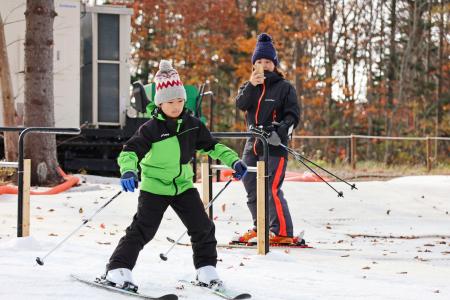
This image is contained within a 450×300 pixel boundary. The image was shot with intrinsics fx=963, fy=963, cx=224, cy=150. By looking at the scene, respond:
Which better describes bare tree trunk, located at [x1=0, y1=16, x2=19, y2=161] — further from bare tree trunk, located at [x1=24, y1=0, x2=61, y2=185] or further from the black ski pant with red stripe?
the black ski pant with red stripe

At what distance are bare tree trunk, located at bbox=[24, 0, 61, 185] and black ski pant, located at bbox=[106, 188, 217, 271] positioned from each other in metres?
7.86

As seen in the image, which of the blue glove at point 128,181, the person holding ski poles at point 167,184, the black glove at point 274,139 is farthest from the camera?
the black glove at point 274,139

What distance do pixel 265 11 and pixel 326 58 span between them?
4060 millimetres

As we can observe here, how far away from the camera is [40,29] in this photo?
44.0 ft

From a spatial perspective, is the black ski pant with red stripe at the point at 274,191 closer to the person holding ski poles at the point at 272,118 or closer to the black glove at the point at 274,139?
the person holding ski poles at the point at 272,118

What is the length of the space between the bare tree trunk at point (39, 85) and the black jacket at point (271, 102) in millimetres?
5713

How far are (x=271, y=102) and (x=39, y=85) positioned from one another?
594 centimetres

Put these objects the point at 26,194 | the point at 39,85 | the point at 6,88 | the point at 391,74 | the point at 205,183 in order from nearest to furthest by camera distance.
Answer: the point at 26,194
the point at 205,183
the point at 39,85
the point at 6,88
the point at 391,74

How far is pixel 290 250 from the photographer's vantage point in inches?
325

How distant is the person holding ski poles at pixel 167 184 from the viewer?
5750mm

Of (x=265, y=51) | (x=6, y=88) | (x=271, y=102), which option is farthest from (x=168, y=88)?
(x=6, y=88)

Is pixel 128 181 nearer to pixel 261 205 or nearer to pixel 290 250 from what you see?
pixel 261 205

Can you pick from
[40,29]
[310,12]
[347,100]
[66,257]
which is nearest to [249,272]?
[66,257]

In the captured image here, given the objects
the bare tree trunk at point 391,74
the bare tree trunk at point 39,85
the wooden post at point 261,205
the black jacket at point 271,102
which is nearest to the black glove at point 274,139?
the black jacket at point 271,102
